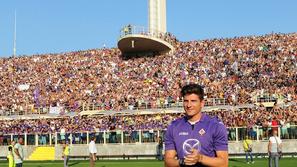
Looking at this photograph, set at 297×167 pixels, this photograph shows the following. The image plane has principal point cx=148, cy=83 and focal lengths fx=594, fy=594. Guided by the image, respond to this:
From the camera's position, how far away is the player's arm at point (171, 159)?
5562mm

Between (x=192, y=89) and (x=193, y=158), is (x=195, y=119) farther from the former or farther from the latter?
(x=193, y=158)

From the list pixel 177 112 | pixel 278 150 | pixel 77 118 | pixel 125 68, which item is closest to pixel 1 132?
pixel 77 118

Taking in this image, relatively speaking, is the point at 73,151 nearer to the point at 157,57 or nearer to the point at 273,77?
the point at 273,77

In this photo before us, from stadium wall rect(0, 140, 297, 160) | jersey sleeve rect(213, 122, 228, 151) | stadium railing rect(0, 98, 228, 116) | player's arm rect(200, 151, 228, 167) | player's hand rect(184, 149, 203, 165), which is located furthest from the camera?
stadium railing rect(0, 98, 228, 116)

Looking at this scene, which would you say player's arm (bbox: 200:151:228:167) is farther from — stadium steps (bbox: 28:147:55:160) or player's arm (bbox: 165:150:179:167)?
stadium steps (bbox: 28:147:55:160)

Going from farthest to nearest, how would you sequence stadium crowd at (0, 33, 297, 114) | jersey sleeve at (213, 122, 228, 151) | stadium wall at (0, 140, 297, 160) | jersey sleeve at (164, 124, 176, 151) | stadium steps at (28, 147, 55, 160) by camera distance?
stadium crowd at (0, 33, 297, 114) → stadium steps at (28, 147, 55, 160) → stadium wall at (0, 140, 297, 160) → jersey sleeve at (164, 124, 176, 151) → jersey sleeve at (213, 122, 228, 151)

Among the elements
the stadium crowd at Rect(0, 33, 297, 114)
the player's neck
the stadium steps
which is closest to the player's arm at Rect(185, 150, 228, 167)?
the player's neck

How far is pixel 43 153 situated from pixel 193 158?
37.1 m

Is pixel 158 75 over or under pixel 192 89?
over

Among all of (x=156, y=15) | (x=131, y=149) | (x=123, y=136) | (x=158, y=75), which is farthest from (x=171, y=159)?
(x=156, y=15)

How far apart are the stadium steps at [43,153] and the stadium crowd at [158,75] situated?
8.85 metres

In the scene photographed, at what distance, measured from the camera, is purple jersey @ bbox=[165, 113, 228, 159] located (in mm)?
5633

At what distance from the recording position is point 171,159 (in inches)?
223

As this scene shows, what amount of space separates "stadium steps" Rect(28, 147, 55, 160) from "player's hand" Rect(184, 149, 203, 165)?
36.7 meters
